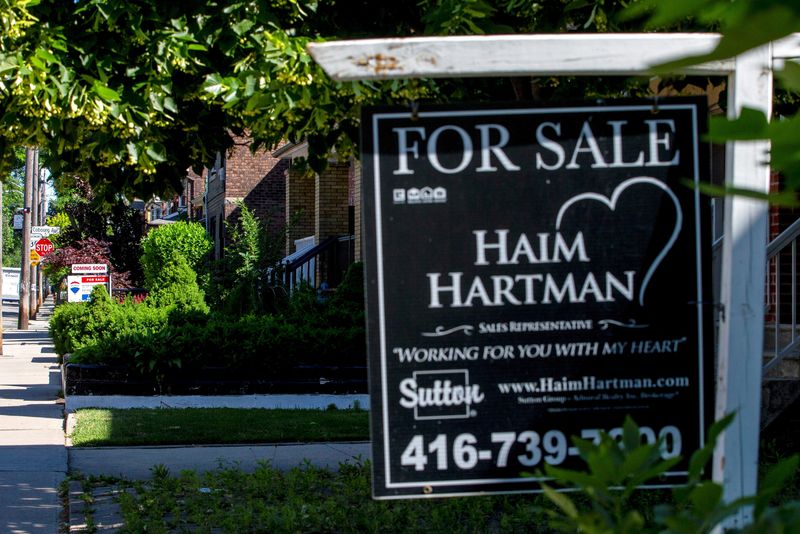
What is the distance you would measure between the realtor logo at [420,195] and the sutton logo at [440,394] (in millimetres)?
544

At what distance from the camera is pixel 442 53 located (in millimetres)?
3182

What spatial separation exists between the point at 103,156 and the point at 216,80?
97 cm

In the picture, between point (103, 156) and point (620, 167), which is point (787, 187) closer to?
point (620, 167)

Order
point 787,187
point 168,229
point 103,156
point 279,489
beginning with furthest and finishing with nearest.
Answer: point 168,229
point 279,489
point 103,156
point 787,187

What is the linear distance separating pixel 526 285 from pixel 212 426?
8.61 m

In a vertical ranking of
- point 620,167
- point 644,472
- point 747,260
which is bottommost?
point 644,472

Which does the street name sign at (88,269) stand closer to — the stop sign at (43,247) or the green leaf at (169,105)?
the green leaf at (169,105)

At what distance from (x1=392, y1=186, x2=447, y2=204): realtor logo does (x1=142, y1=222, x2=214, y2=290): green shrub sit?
19.0 meters

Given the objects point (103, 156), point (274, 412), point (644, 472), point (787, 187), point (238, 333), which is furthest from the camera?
point (238, 333)

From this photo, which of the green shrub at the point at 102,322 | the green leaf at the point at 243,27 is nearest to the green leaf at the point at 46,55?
the green leaf at the point at 243,27

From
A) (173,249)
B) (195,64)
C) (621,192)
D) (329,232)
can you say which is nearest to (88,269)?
(173,249)

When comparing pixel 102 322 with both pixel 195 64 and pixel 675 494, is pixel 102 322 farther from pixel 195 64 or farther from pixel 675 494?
pixel 675 494

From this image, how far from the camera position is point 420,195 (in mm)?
3385

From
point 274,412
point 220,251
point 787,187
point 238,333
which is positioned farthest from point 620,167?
point 220,251
